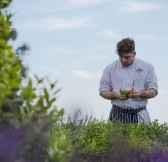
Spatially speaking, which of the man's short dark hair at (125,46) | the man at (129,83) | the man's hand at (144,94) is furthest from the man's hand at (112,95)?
the man's short dark hair at (125,46)

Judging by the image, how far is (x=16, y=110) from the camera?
255 cm

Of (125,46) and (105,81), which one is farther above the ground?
(125,46)

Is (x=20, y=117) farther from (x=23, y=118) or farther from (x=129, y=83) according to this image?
(x=129, y=83)

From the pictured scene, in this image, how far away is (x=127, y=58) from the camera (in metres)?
8.51

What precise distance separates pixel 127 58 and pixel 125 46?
22 cm

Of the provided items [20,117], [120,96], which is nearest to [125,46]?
[120,96]

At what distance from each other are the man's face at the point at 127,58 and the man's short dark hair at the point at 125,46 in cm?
5

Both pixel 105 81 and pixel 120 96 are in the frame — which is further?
pixel 105 81

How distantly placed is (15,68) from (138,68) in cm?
619

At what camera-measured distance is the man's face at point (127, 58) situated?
27.8 ft

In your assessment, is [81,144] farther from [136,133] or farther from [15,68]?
[15,68]

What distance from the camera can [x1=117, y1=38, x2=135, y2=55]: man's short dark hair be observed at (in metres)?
8.37

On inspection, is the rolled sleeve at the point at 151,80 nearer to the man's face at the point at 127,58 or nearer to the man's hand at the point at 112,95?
the man's face at the point at 127,58

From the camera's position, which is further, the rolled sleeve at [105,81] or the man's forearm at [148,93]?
the rolled sleeve at [105,81]
